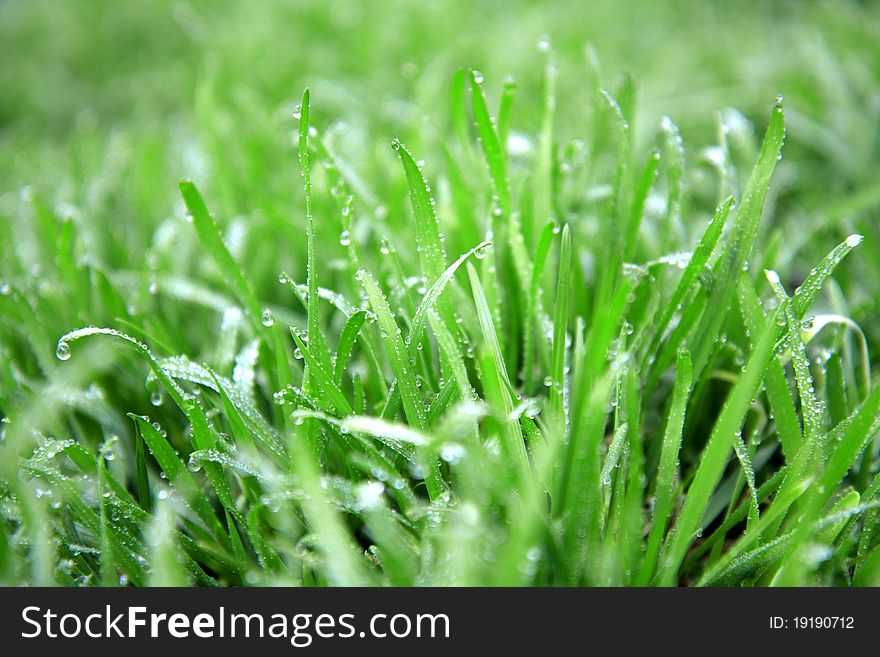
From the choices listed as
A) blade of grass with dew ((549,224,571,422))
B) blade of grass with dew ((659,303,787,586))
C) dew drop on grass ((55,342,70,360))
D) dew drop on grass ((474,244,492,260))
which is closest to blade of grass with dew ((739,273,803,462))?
blade of grass with dew ((659,303,787,586))

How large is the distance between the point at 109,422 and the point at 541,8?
2314 millimetres

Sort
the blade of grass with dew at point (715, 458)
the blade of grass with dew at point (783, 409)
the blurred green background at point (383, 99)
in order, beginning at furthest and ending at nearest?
the blurred green background at point (383, 99), the blade of grass with dew at point (783, 409), the blade of grass with dew at point (715, 458)

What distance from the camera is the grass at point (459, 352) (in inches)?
29.8

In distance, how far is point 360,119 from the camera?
1918 millimetres

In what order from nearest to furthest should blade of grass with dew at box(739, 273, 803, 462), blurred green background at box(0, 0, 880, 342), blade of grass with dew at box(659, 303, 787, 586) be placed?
1. blade of grass with dew at box(659, 303, 787, 586)
2. blade of grass with dew at box(739, 273, 803, 462)
3. blurred green background at box(0, 0, 880, 342)

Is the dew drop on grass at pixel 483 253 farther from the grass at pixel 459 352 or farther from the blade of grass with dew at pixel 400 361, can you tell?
the blade of grass with dew at pixel 400 361

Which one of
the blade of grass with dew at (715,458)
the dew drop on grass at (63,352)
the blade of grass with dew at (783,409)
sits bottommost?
the blade of grass with dew at (715,458)

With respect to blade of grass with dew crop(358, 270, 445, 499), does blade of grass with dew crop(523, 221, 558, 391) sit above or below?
above

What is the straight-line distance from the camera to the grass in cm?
76

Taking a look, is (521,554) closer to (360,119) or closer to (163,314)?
(163,314)

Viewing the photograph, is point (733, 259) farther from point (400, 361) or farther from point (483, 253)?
point (400, 361)

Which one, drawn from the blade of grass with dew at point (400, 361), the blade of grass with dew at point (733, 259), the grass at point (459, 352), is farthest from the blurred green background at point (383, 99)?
the blade of grass with dew at point (400, 361)

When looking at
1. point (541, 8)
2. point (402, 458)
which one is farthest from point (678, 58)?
point (402, 458)

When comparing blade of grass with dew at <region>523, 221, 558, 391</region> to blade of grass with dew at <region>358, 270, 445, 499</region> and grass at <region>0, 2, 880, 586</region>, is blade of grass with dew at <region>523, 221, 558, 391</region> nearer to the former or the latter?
grass at <region>0, 2, 880, 586</region>
